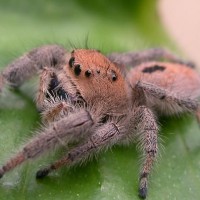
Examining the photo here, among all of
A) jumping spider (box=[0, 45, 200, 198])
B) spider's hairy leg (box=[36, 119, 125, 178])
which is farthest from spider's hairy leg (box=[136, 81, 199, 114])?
spider's hairy leg (box=[36, 119, 125, 178])

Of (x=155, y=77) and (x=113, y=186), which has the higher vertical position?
(x=155, y=77)

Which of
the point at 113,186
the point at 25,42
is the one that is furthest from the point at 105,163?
the point at 25,42

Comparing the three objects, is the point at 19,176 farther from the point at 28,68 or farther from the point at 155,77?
the point at 155,77

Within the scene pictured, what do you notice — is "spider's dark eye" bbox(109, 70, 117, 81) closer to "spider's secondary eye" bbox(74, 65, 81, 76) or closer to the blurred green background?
"spider's secondary eye" bbox(74, 65, 81, 76)

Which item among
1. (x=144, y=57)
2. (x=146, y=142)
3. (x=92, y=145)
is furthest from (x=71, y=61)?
(x=144, y=57)

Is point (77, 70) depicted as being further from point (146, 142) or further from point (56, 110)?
point (146, 142)

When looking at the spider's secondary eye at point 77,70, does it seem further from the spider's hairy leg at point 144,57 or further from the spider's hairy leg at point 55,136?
the spider's hairy leg at point 144,57

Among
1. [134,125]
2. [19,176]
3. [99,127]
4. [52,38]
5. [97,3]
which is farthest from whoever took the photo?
[97,3]

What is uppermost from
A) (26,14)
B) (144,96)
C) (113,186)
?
(26,14)
